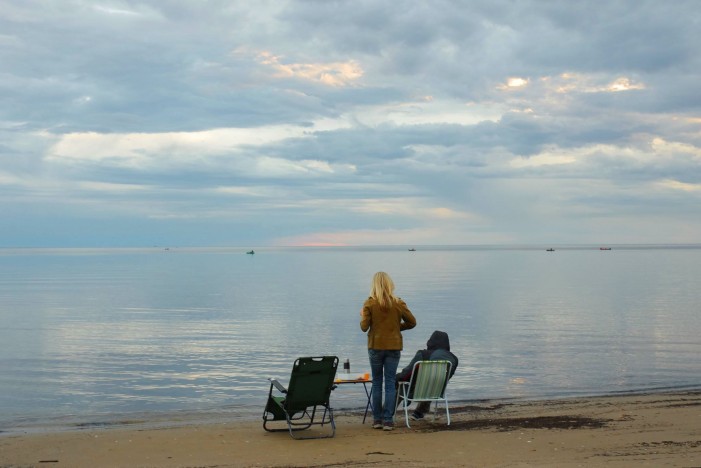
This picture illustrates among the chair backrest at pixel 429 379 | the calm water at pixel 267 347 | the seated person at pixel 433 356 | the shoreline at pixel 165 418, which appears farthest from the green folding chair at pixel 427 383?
the calm water at pixel 267 347

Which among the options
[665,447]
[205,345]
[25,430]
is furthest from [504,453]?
[205,345]

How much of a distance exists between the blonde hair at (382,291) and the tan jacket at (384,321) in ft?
0.20

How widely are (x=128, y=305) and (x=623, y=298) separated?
27342 millimetres

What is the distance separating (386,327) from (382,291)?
492 mm

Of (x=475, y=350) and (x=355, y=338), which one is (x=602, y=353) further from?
(x=355, y=338)

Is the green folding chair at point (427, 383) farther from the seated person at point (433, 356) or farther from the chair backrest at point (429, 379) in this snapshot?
the seated person at point (433, 356)

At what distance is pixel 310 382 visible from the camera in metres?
10.0

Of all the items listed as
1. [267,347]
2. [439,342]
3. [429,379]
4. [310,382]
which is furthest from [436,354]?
[267,347]

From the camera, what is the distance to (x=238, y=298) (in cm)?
4403

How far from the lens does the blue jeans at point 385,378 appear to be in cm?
1027

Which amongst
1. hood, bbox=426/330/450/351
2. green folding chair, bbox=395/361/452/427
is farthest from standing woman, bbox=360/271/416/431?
hood, bbox=426/330/450/351

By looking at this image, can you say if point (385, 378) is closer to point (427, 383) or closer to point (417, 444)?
point (427, 383)

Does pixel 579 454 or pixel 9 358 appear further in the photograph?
pixel 9 358

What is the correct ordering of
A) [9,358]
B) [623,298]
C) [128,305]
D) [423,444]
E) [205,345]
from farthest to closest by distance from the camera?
[623,298]
[128,305]
[205,345]
[9,358]
[423,444]
